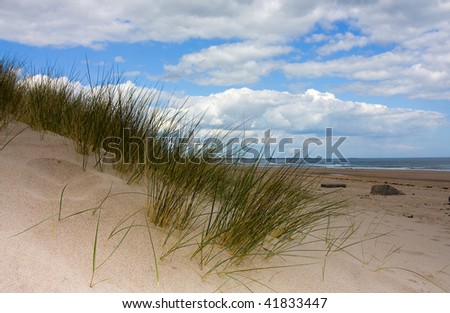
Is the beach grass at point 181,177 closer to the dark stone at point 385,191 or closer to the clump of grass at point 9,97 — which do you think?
the clump of grass at point 9,97

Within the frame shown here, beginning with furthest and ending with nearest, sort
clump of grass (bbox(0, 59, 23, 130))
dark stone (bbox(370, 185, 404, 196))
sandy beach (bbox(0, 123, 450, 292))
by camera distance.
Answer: dark stone (bbox(370, 185, 404, 196)) < clump of grass (bbox(0, 59, 23, 130)) < sandy beach (bbox(0, 123, 450, 292))

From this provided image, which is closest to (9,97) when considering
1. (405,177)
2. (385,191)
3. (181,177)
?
(181,177)

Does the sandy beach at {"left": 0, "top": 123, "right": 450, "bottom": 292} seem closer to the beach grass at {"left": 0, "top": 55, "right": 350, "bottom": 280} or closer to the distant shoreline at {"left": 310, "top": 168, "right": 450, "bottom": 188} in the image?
the beach grass at {"left": 0, "top": 55, "right": 350, "bottom": 280}

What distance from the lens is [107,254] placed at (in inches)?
93.3

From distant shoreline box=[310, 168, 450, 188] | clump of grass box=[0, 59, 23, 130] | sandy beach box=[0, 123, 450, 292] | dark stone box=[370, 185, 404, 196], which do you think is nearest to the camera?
sandy beach box=[0, 123, 450, 292]

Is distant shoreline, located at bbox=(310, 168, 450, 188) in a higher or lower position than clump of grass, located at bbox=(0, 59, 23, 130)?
lower

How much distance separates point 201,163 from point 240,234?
0.89 meters

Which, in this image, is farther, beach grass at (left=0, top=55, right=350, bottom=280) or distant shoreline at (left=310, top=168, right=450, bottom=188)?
distant shoreline at (left=310, top=168, right=450, bottom=188)

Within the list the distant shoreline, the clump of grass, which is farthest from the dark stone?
the clump of grass

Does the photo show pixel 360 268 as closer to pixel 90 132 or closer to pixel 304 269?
pixel 304 269

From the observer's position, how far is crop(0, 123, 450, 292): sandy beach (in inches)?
86.6

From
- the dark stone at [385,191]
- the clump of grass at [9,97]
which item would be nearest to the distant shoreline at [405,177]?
the dark stone at [385,191]

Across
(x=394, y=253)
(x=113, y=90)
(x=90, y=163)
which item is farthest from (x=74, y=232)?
(x=394, y=253)
